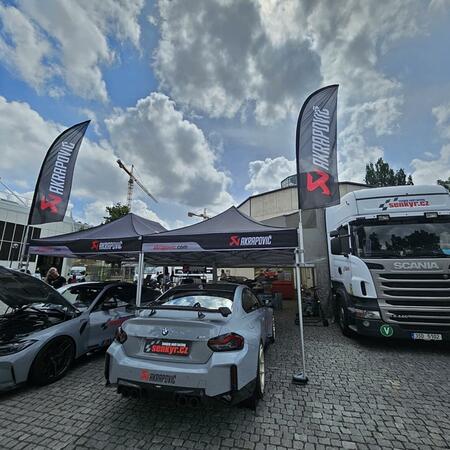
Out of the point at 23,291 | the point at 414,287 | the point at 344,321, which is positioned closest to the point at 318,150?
the point at 414,287

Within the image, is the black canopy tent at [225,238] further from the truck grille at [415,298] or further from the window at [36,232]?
the window at [36,232]

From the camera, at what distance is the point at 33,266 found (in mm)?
23172

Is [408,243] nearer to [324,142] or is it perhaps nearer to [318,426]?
[324,142]

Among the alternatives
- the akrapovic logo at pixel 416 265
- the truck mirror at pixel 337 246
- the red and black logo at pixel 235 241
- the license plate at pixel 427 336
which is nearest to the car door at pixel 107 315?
the red and black logo at pixel 235 241

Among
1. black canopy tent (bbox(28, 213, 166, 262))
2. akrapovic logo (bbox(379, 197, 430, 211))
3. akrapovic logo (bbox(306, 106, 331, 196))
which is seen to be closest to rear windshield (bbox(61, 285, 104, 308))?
black canopy tent (bbox(28, 213, 166, 262))

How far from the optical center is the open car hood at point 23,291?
363 cm

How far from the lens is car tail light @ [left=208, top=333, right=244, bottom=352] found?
239 cm

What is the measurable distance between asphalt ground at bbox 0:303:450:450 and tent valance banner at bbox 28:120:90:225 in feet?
15.8

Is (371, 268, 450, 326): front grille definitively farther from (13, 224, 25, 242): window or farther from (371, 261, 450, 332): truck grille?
(13, 224, 25, 242): window

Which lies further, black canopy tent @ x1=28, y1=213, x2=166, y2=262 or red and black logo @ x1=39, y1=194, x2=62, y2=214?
red and black logo @ x1=39, y1=194, x2=62, y2=214

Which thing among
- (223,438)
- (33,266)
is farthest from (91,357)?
(33,266)

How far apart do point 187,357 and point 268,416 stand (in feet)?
4.11

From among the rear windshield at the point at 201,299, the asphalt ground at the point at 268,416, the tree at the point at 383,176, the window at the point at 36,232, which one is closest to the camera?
the asphalt ground at the point at 268,416

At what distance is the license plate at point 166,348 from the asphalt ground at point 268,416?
0.39 meters
